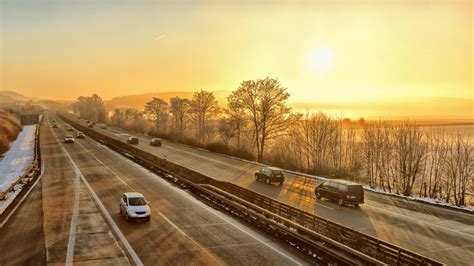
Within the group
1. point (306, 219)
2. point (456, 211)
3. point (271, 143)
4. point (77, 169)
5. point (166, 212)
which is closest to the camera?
point (306, 219)

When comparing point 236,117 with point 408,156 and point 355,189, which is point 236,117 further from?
point 355,189

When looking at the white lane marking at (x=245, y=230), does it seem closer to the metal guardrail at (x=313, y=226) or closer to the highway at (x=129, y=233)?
the highway at (x=129, y=233)

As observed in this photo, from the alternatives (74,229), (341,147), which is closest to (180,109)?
(341,147)

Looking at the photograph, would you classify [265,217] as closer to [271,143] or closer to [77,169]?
[77,169]

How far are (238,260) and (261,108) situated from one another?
6084cm

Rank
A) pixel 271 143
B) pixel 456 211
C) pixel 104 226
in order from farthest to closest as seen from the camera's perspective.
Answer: pixel 271 143 < pixel 456 211 < pixel 104 226

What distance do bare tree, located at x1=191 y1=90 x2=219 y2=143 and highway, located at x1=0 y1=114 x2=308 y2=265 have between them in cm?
8145

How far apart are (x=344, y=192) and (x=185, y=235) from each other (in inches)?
558

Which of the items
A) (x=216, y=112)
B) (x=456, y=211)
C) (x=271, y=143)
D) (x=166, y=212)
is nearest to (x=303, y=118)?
(x=271, y=143)

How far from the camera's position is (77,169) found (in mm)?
46625

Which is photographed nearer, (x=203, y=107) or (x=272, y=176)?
(x=272, y=176)

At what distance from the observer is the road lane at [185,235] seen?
17.6 metres

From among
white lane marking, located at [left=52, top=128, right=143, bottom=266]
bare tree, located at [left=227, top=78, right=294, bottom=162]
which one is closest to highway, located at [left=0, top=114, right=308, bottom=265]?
white lane marking, located at [left=52, top=128, right=143, bottom=266]

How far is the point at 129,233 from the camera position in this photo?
2144 cm
